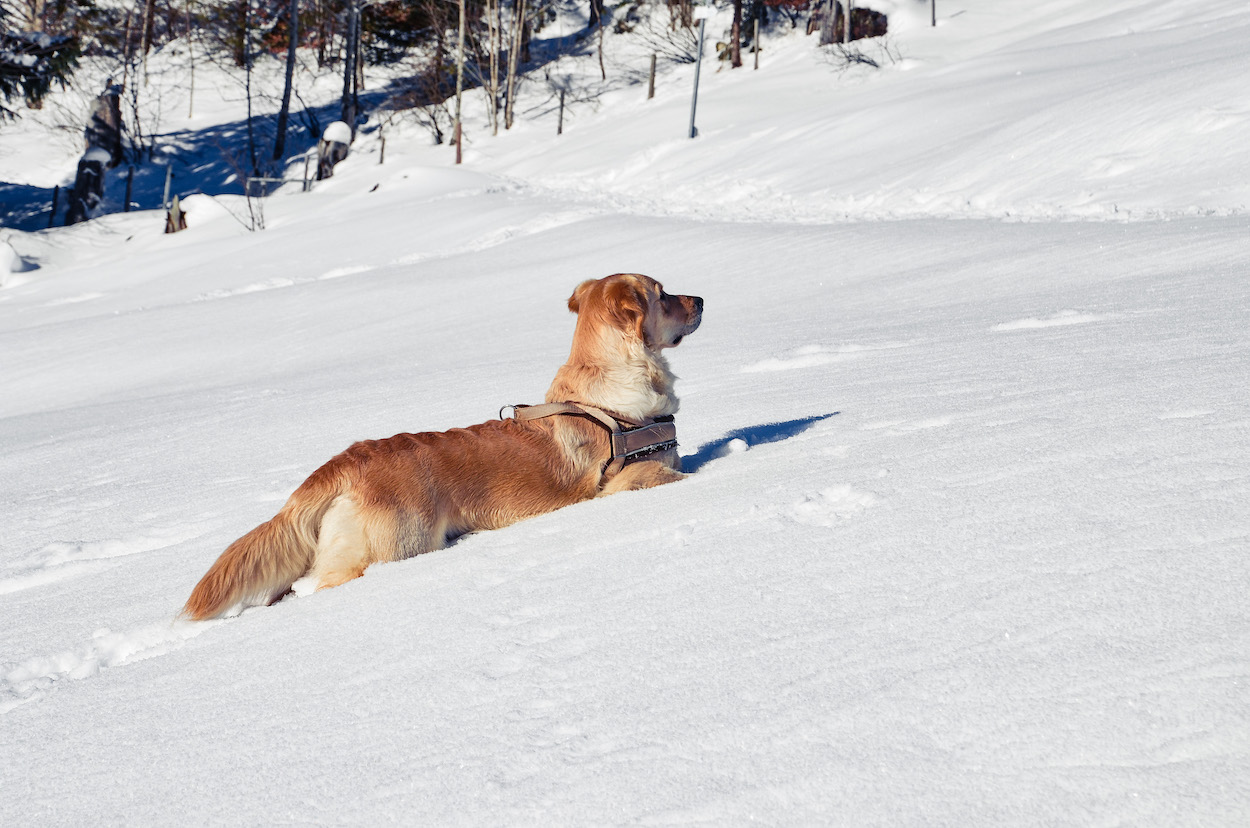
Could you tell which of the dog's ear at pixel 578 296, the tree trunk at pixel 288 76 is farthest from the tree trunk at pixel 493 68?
the dog's ear at pixel 578 296

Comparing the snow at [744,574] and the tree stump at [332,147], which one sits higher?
the tree stump at [332,147]

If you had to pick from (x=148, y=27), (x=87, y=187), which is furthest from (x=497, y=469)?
(x=148, y=27)

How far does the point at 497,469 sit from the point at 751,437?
1271mm

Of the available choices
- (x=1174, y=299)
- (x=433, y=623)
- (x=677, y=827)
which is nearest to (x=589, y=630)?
(x=433, y=623)

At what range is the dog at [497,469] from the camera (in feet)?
9.66

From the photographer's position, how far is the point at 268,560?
291cm

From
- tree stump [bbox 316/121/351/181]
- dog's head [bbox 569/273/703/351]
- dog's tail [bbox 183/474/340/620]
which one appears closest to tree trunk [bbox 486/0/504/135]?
tree stump [bbox 316/121/351/181]

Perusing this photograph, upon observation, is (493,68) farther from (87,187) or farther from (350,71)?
(87,187)

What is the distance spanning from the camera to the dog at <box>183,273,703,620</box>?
9.66 feet

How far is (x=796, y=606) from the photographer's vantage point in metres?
2.07

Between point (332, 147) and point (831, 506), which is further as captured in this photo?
point (332, 147)

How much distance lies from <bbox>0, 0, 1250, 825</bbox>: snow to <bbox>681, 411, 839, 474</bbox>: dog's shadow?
0.10 ft

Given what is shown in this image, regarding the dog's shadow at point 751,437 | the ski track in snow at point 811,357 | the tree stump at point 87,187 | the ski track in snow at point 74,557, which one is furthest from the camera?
the tree stump at point 87,187

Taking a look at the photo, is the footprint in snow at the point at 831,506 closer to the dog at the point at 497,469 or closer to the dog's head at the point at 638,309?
the dog at the point at 497,469
